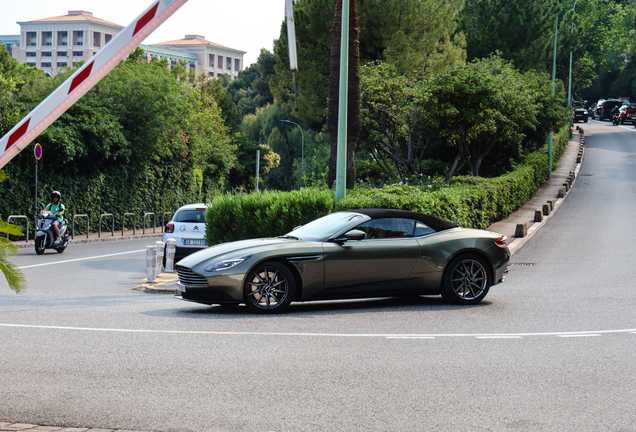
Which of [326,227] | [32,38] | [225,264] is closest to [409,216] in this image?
[326,227]

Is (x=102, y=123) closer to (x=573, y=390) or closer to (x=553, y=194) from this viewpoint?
(x=553, y=194)

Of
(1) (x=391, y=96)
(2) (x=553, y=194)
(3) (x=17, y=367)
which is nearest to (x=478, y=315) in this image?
(3) (x=17, y=367)

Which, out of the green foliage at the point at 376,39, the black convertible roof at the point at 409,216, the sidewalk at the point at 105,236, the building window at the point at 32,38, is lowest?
the sidewalk at the point at 105,236

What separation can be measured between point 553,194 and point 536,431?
108ft

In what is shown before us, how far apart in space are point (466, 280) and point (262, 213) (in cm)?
A: 630

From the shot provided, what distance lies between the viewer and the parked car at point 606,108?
3282 inches

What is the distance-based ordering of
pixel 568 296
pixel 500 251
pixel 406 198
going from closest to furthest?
pixel 500 251
pixel 568 296
pixel 406 198

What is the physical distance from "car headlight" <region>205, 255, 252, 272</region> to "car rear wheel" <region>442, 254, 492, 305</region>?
292cm

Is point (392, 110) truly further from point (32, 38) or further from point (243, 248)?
point (32, 38)

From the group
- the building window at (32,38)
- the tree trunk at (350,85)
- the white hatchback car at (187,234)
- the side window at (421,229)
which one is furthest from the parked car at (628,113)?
the building window at (32,38)

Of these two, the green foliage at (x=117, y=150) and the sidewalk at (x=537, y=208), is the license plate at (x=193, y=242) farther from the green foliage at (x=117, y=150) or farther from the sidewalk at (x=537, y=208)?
the green foliage at (x=117, y=150)

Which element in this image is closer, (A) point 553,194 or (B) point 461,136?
(B) point 461,136

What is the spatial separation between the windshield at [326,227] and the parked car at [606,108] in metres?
80.4

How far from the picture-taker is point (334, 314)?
955 cm
